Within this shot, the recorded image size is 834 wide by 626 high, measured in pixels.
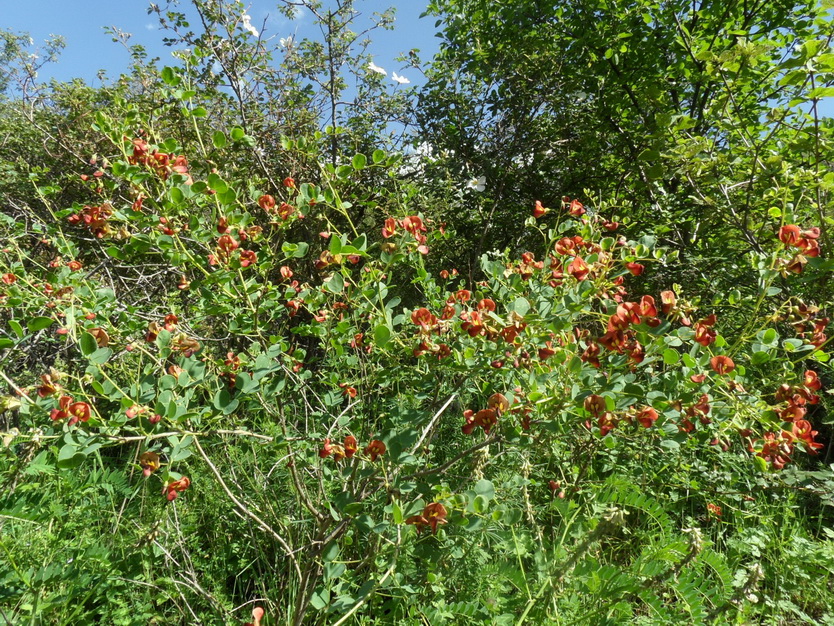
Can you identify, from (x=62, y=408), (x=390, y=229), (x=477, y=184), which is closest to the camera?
(x=62, y=408)

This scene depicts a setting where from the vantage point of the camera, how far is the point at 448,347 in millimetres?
1237

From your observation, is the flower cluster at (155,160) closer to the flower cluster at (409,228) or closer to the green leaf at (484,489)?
the flower cluster at (409,228)

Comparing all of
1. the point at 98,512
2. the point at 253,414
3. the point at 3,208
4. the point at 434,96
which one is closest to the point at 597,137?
the point at 434,96

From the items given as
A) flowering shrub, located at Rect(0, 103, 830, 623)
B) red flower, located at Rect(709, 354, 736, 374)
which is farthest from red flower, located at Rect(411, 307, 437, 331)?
red flower, located at Rect(709, 354, 736, 374)

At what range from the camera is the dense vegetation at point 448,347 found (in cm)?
113

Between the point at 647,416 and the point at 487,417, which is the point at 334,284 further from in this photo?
the point at 647,416

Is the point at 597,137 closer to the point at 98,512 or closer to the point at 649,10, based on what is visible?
the point at 649,10

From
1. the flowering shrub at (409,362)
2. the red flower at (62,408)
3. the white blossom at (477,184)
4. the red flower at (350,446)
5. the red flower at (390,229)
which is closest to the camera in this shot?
the red flower at (62,408)

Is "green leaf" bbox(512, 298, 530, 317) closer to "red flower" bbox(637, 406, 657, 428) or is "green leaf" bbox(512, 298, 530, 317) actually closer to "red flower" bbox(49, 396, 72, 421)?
"red flower" bbox(637, 406, 657, 428)

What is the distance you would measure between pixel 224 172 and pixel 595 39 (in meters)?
2.39

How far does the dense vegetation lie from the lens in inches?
44.5

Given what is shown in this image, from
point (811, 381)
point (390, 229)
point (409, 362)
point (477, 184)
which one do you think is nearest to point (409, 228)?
point (390, 229)

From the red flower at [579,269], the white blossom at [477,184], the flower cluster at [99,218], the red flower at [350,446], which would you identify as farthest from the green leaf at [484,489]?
the white blossom at [477,184]

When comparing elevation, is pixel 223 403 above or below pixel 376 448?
above
